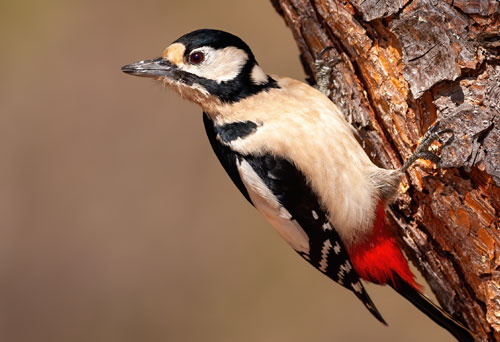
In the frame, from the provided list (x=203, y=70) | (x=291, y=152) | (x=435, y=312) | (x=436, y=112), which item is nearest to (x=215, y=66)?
(x=203, y=70)

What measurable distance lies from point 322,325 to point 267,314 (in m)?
0.45

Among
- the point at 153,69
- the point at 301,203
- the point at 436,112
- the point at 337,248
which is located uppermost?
the point at 153,69

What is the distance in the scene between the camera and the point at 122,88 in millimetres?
5914

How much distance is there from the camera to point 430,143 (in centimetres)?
223

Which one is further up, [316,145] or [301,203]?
[316,145]

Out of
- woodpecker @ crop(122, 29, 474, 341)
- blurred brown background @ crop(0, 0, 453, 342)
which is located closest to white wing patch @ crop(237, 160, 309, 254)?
woodpecker @ crop(122, 29, 474, 341)

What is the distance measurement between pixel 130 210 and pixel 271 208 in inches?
119

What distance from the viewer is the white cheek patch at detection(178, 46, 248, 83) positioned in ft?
8.80

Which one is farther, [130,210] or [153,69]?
[130,210]

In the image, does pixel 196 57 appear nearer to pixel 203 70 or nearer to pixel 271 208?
pixel 203 70

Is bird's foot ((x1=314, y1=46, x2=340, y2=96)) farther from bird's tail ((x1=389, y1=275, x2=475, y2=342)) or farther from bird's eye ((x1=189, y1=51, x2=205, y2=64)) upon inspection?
bird's tail ((x1=389, y1=275, x2=475, y2=342))

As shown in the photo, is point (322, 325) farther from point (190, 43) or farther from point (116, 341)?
point (190, 43)

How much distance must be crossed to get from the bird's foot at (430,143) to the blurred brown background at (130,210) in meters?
2.76

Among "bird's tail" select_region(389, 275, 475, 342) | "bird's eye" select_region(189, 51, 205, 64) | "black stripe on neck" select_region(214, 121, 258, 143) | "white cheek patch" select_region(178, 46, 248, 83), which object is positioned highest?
"bird's eye" select_region(189, 51, 205, 64)
